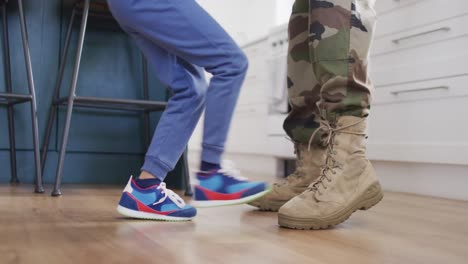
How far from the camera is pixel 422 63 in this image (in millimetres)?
2215

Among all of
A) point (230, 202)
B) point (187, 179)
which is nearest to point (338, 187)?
point (230, 202)

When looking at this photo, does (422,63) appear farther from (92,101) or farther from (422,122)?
(92,101)

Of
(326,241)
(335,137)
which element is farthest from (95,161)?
(326,241)

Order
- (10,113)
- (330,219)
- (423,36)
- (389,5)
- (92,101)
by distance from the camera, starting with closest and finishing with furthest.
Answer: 1. (330,219)
2. (92,101)
3. (10,113)
4. (423,36)
5. (389,5)

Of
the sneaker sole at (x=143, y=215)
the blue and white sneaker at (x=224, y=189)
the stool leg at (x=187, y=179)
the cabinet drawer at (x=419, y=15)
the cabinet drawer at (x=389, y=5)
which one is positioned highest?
the cabinet drawer at (x=389, y=5)

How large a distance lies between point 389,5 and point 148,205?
166 centimetres

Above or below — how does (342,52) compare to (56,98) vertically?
above

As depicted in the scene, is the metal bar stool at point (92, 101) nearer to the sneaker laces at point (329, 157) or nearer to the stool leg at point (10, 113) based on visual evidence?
the stool leg at point (10, 113)

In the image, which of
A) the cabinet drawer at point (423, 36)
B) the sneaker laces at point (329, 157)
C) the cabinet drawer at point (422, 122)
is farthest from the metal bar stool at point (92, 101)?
the cabinet drawer at point (423, 36)

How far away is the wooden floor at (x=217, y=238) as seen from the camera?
84 centimetres

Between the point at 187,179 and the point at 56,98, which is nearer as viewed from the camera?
the point at 187,179

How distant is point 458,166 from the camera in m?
2.09

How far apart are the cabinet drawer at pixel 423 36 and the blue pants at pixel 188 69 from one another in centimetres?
124

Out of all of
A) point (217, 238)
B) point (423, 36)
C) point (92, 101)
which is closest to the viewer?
point (217, 238)
